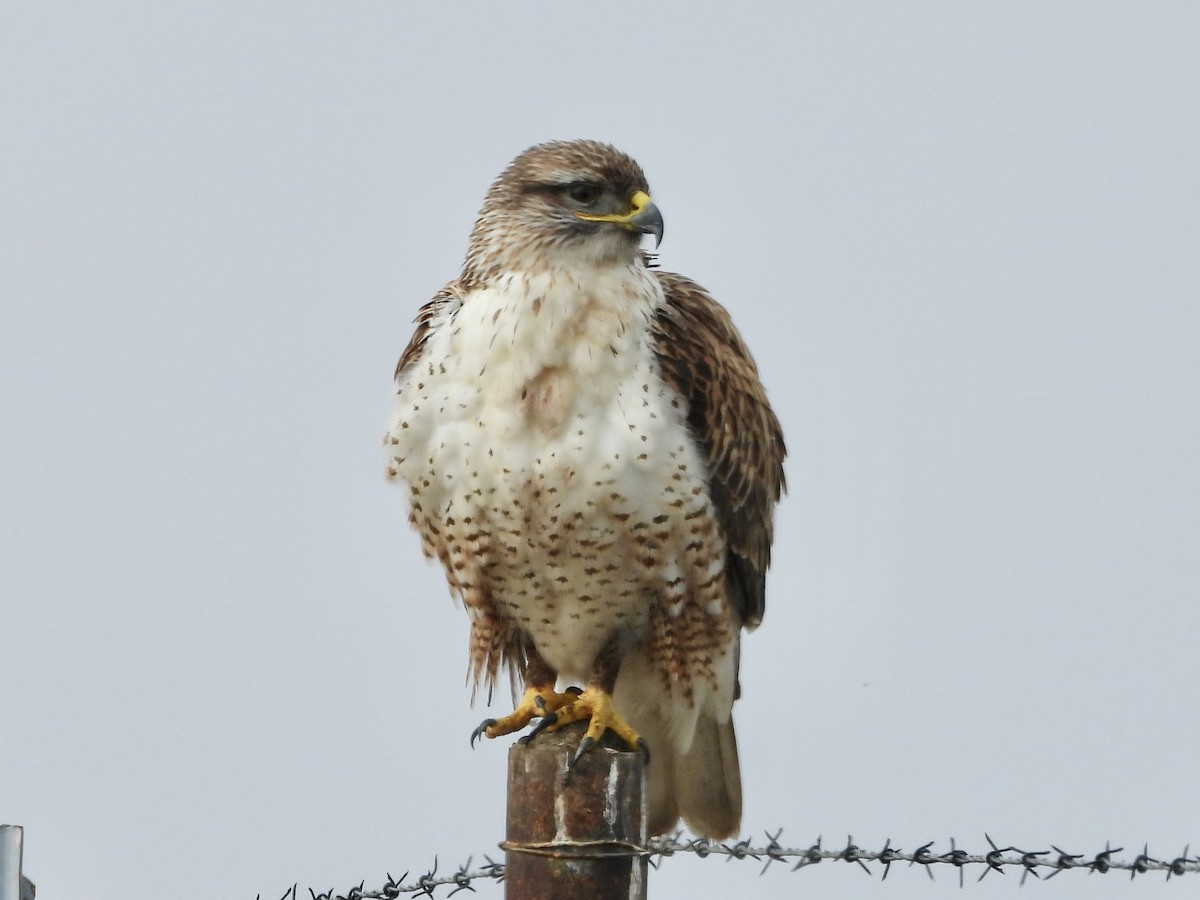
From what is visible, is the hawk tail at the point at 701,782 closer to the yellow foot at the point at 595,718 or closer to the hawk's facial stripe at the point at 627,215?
the yellow foot at the point at 595,718

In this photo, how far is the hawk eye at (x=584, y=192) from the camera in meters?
5.48

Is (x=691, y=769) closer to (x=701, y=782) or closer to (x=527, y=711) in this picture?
(x=701, y=782)

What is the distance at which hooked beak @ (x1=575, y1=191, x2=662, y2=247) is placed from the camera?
17.6ft

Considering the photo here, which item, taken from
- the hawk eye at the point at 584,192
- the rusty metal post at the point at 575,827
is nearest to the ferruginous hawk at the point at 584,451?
the hawk eye at the point at 584,192

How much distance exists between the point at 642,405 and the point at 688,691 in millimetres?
1064

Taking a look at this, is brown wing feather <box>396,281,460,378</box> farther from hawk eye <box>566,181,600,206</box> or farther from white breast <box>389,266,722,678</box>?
hawk eye <box>566,181,600,206</box>

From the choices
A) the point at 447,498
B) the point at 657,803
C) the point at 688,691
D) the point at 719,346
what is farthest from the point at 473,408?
the point at 657,803

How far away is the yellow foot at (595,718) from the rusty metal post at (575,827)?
70cm

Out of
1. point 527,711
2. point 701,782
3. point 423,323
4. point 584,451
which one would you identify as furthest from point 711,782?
point 423,323

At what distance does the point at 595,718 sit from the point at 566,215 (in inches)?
58.6

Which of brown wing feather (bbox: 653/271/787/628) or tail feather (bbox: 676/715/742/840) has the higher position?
brown wing feather (bbox: 653/271/787/628)

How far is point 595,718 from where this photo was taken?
5.12 meters

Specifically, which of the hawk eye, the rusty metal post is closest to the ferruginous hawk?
the hawk eye

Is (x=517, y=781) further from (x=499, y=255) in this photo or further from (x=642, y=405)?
(x=499, y=255)
